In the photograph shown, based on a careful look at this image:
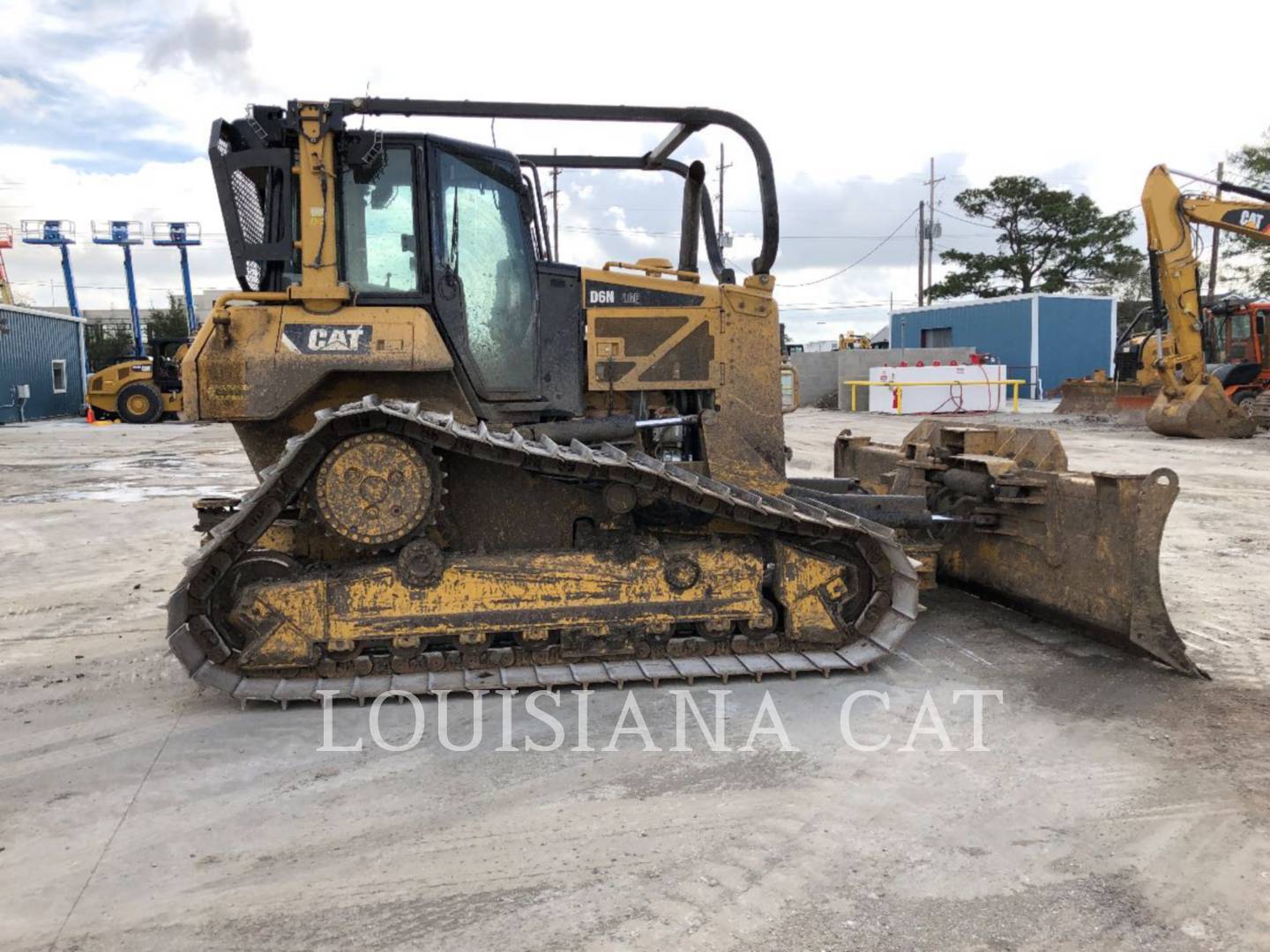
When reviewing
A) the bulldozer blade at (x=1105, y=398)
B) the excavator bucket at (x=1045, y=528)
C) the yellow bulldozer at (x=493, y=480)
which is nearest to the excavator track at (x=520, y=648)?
the yellow bulldozer at (x=493, y=480)

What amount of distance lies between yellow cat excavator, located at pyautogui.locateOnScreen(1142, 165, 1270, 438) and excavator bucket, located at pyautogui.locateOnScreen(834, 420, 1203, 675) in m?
14.7

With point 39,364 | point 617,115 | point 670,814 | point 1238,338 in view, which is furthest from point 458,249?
point 39,364

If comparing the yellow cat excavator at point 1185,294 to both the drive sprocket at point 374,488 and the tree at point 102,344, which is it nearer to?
the drive sprocket at point 374,488

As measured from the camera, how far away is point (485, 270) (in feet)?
17.3

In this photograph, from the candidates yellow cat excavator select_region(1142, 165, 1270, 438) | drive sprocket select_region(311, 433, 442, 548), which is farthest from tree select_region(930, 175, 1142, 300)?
drive sprocket select_region(311, 433, 442, 548)

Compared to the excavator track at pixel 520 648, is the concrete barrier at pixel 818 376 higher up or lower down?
higher up

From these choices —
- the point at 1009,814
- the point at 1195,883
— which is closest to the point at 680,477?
the point at 1009,814

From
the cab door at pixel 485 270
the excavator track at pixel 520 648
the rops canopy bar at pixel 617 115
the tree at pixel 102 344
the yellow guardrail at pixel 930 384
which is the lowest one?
the excavator track at pixel 520 648

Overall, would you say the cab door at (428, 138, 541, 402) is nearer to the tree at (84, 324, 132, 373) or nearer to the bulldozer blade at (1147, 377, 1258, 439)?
the bulldozer blade at (1147, 377, 1258, 439)

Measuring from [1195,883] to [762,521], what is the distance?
241cm

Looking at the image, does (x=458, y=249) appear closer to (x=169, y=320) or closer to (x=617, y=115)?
(x=617, y=115)

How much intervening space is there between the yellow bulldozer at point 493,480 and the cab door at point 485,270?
13mm

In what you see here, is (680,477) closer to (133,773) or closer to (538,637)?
(538,637)

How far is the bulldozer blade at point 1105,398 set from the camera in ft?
84.8
